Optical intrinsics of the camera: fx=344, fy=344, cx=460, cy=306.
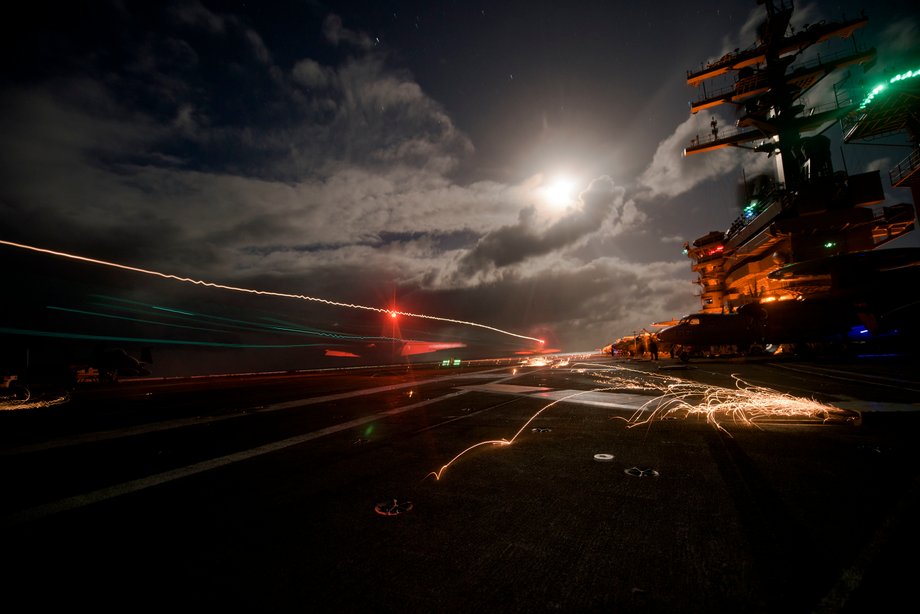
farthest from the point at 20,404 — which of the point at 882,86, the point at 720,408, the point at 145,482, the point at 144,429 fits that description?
the point at 882,86

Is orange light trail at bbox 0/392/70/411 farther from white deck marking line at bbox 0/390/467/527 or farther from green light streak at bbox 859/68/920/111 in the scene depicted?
green light streak at bbox 859/68/920/111

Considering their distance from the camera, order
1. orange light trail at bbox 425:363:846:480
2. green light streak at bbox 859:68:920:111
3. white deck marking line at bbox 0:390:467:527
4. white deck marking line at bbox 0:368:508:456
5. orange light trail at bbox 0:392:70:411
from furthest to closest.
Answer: green light streak at bbox 859:68:920:111 → orange light trail at bbox 0:392:70:411 → orange light trail at bbox 425:363:846:480 → white deck marking line at bbox 0:368:508:456 → white deck marking line at bbox 0:390:467:527

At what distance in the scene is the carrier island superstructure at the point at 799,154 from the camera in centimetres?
3070

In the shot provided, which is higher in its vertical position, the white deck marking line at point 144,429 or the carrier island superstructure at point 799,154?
the carrier island superstructure at point 799,154

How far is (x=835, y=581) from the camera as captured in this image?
155 cm

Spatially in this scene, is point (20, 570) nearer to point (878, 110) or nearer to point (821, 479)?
point (821, 479)

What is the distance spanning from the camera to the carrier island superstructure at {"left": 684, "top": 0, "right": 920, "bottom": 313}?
30.7 metres

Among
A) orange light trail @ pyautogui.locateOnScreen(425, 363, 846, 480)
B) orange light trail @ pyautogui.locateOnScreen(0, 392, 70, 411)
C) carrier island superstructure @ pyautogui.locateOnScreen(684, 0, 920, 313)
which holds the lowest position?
orange light trail @ pyautogui.locateOnScreen(425, 363, 846, 480)

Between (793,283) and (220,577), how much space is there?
1432 inches

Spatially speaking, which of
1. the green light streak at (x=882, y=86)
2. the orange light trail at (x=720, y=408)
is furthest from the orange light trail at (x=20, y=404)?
the green light streak at (x=882, y=86)

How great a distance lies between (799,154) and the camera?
Answer: 36.5m

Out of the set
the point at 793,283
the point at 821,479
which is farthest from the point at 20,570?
the point at 793,283

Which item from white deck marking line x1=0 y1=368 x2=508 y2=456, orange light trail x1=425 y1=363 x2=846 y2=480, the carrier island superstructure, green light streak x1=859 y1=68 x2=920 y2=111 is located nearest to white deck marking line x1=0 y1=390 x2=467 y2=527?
orange light trail x1=425 y1=363 x2=846 y2=480

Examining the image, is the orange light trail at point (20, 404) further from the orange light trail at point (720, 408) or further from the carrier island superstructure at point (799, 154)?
the carrier island superstructure at point (799, 154)
